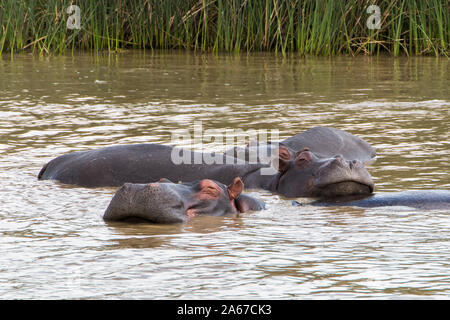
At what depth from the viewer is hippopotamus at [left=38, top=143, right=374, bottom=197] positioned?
5633mm

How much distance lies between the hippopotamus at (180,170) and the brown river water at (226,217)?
0.17m

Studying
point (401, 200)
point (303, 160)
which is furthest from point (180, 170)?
point (401, 200)

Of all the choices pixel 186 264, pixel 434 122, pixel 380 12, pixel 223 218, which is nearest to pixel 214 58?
pixel 380 12

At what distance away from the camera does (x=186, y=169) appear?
6.01m

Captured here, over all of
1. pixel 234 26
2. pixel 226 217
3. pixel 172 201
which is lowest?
pixel 226 217

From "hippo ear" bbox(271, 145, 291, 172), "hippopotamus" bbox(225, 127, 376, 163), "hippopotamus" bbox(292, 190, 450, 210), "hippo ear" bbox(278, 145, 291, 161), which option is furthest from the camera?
"hippopotamus" bbox(225, 127, 376, 163)

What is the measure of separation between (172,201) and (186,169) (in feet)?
4.23

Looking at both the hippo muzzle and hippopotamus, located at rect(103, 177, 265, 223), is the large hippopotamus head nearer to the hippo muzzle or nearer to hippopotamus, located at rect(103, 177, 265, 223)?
the hippo muzzle

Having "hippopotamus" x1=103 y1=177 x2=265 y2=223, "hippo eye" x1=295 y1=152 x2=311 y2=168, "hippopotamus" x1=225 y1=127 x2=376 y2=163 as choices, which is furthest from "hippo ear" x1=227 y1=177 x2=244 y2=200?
"hippopotamus" x1=225 y1=127 x2=376 y2=163

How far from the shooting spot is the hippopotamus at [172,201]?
4.62m

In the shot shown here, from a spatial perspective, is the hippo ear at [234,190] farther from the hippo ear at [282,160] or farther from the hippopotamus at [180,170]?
the hippo ear at [282,160]

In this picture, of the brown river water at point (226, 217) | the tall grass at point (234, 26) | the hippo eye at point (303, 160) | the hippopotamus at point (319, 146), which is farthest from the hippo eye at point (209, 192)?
the tall grass at point (234, 26)

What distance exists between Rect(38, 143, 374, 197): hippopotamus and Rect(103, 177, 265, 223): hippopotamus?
62cm

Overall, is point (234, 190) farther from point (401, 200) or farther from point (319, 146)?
point (319, 146)
